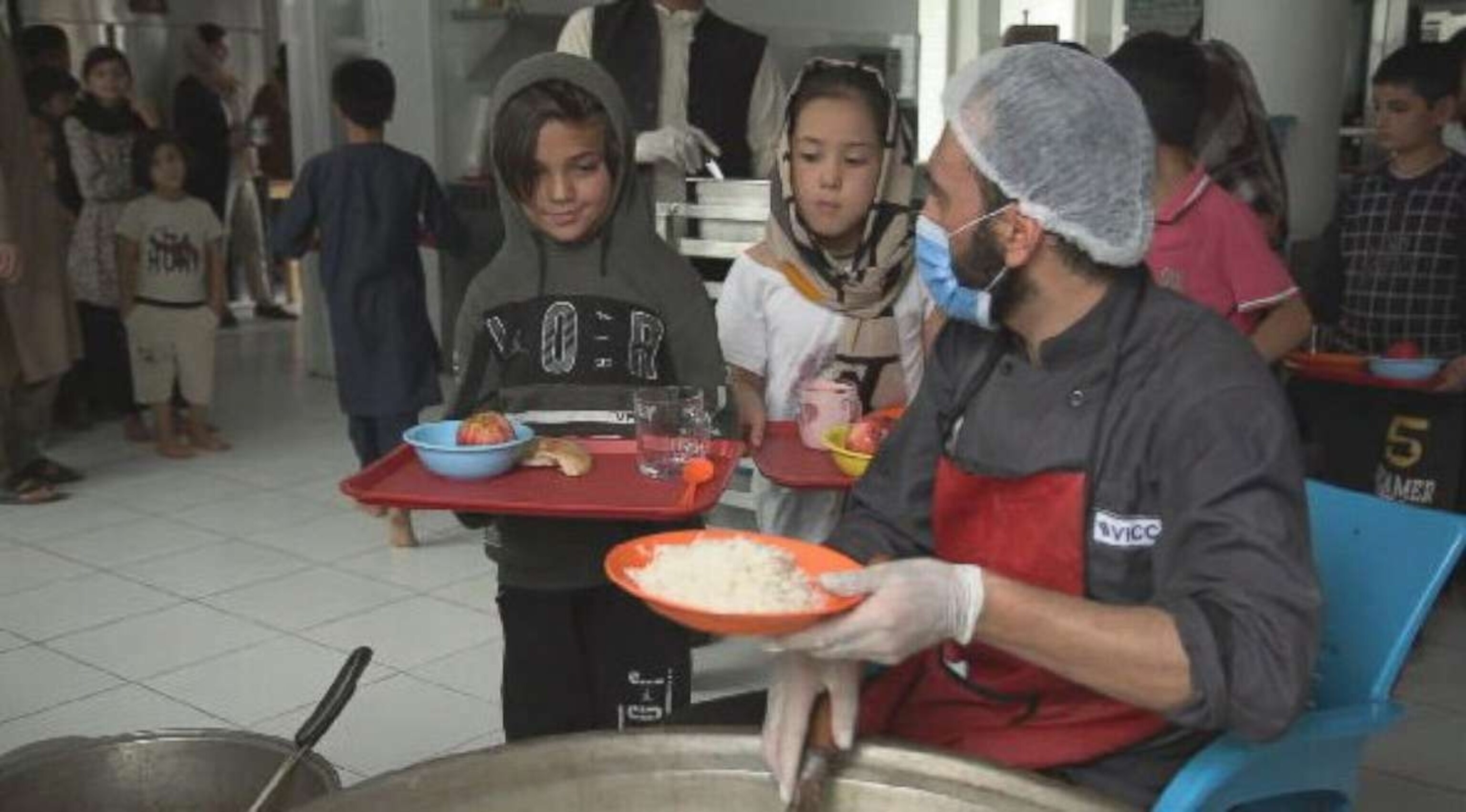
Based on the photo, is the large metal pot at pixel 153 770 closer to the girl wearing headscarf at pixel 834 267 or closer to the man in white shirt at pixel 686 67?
the girl wearing headscarf at pixel 834 267

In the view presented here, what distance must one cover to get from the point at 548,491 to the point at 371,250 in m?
2.78

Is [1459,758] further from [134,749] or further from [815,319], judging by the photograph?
[134,749]

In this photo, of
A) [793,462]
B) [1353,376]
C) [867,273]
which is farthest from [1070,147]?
[1353,376]

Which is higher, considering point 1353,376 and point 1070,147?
point 1070,147

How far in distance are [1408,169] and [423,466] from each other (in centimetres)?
313

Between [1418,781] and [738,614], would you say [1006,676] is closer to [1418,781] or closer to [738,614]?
[738,614]

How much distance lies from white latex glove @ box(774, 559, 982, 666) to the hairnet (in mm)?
411

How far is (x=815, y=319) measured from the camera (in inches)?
106

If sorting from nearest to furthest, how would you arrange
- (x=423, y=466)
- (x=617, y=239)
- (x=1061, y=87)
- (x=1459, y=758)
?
(x=1061, y=87), (x=423, y=466), (x=617, y=239), (x=1459, y=758)

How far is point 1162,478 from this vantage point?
1420mm

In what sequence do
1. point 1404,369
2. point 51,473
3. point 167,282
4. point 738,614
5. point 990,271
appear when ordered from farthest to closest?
1. point 167,282
2. point 51,473
3. point 1404,369
4. point 990,271
5. point 738,614

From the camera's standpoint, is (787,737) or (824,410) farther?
(824,410)

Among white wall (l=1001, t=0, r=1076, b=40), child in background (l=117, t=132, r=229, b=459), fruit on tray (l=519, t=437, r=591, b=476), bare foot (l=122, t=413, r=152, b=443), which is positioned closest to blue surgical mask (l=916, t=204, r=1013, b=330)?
fruit on tray (l=519, t=437, r=591, b=476)

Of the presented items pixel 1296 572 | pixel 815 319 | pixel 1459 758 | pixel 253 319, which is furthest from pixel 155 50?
pixel 1296 572
